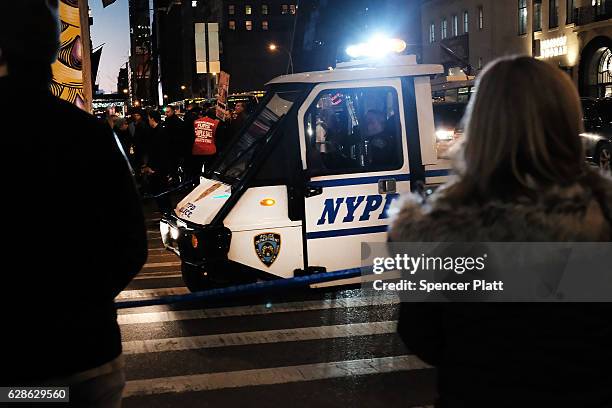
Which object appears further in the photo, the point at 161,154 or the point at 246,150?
the point at 161,154

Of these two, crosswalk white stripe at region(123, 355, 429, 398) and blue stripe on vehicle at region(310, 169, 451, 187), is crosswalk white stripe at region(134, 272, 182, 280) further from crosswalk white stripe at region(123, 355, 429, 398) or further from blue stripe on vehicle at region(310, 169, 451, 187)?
crosswalk white stripe at region(123, 355, 429, 398)

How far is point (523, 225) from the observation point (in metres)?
1.98

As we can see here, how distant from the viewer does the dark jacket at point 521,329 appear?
1.92 meters

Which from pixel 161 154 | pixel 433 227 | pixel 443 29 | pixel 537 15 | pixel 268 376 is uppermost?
pixel 443 29

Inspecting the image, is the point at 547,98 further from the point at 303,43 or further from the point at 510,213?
the point at 303,43

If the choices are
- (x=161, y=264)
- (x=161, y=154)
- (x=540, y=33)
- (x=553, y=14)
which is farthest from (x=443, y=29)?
(x=161, y=264)

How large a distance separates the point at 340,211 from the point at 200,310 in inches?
68.6

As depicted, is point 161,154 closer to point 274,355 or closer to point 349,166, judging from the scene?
point 349,166

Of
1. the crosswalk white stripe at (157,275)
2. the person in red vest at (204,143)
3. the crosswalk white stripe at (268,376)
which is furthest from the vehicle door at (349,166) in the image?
the person in red vest at (204,143)

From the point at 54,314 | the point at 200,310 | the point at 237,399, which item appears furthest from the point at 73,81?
the point at 54,314

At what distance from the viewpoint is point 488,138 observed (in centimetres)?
196

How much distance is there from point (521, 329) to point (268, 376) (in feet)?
12.9

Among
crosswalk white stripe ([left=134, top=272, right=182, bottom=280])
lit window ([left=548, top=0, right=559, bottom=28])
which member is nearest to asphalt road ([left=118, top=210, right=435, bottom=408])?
crosswalk white stripe ([left=134, top=272, right=182, bottom=280])

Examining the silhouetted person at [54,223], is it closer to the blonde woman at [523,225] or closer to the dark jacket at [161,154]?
the blonde woman at [523,225]
